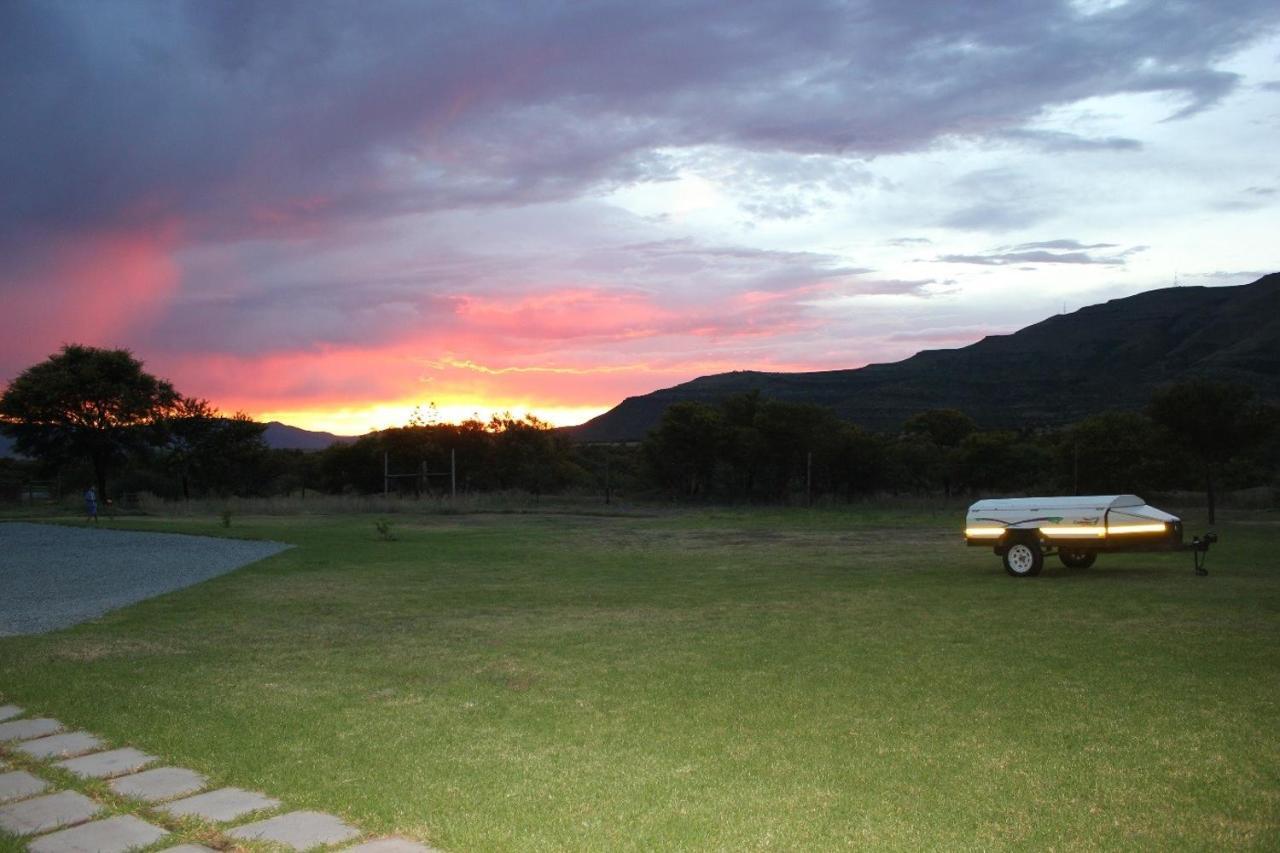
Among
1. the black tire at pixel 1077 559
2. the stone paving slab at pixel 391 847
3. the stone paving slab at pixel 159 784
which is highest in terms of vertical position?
the stone paving slab at pixel 159 784

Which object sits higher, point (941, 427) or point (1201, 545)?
point (941, 427)

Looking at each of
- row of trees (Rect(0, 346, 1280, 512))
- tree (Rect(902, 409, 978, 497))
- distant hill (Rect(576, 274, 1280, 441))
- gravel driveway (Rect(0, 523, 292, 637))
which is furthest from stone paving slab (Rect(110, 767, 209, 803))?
distant hill (Rect(576, 274, 1280, 441))

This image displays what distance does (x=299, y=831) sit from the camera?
4.06 meters

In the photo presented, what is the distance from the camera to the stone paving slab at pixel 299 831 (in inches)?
156

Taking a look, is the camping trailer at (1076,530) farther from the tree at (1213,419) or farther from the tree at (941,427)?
the tree at (941,427)

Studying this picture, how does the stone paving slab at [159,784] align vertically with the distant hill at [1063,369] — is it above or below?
below

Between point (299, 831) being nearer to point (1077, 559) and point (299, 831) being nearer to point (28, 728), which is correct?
point (28, 728)

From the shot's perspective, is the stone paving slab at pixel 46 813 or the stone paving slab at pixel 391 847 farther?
the stone paving slab at pixel 46 813

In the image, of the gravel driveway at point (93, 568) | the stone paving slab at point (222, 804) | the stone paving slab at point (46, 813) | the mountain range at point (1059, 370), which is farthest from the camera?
the mountain range at point (1059, 370)

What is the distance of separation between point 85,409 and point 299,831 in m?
49.0

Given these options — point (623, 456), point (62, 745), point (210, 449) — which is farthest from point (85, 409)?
point (62, 745)

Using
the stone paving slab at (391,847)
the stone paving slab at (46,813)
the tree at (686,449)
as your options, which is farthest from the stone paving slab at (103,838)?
the tree at (686,449)

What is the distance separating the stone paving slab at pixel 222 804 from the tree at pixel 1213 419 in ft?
82.0

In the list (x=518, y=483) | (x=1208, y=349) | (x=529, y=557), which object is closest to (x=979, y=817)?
(x=529, y=557)
